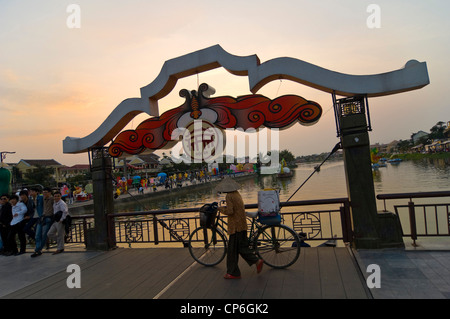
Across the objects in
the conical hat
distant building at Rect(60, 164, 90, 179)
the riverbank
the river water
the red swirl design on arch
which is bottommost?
the river water

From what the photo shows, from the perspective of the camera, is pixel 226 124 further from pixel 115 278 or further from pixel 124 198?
pixel 124 198

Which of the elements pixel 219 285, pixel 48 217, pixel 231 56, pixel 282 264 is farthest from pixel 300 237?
pixel 48 217

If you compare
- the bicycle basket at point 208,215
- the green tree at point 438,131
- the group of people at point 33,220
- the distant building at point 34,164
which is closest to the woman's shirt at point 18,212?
the group of people at point 33,220

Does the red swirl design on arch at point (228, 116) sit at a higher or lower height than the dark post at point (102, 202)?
higher

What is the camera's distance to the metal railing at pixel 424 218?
4801mm

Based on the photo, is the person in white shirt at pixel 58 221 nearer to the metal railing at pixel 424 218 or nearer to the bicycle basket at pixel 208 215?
the bicycle basket at pixel 208 215

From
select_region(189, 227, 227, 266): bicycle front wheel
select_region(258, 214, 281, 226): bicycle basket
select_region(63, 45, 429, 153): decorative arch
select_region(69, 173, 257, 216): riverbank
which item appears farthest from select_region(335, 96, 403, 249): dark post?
select_region(69, 173, 257, 216): riverbank

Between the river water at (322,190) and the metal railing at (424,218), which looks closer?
the metal railing at (424,218)

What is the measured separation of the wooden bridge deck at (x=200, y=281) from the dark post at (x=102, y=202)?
98 centimetres

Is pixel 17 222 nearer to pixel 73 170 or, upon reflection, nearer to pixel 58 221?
pixel 58 221

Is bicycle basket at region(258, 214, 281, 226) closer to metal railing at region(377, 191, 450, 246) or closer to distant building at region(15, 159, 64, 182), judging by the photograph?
metal railing at region(377, 191, 450, 246)

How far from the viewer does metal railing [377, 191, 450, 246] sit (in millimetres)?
4801

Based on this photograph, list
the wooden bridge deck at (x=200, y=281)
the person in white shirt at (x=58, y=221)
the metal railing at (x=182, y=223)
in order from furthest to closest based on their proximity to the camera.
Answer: the person in white shirt at (x=58, y=221) → the metal railing at (x=182, y=223) → the wooden bridge deck at (x=200, y=281)

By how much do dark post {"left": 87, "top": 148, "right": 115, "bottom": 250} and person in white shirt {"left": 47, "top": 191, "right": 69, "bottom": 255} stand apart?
64 centimetres
